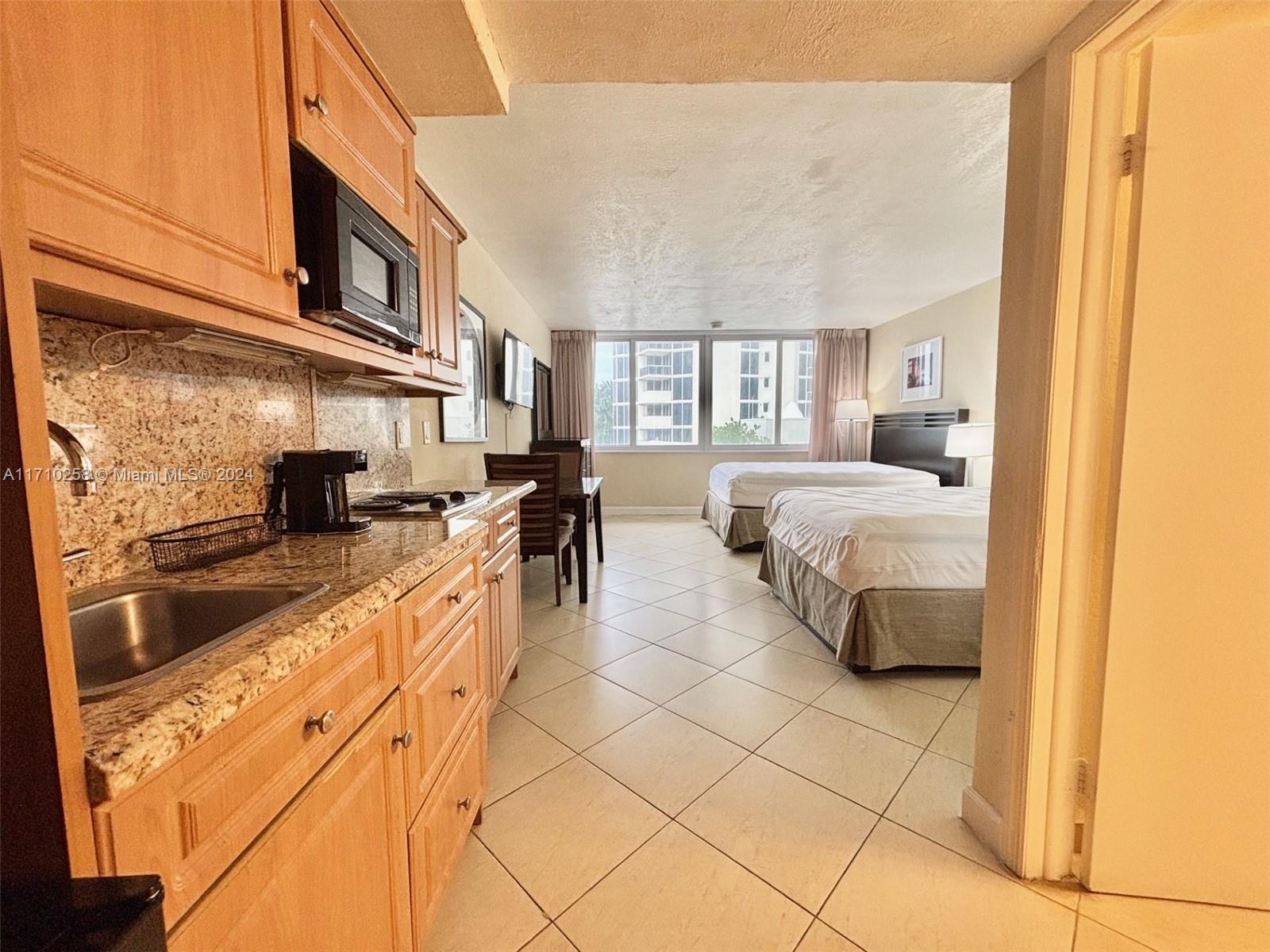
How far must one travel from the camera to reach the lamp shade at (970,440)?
13.0 feet

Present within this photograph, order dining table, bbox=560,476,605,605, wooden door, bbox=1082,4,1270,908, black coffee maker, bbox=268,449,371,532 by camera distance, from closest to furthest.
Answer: wooden door, bbox=1082,4,1270,908 → black coffee maker, bbox=268,449,371,532 → dining table, bbox=560,476,605,605

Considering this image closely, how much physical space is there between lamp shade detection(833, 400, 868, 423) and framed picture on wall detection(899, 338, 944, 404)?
1.49ft

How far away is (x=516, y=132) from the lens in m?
2.18

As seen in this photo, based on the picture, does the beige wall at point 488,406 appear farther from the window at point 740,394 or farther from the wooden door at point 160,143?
the window at point 740,394

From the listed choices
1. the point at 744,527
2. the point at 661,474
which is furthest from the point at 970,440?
the point at 661,474

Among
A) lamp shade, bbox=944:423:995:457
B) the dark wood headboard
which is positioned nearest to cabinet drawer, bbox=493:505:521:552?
lamp shade, bbox=944:423:995:457

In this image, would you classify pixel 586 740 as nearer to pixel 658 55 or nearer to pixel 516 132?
pixel 658 55

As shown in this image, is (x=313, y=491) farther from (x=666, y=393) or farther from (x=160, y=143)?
(x=666, y=393)

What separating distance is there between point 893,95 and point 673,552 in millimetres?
3598

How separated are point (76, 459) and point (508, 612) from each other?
1461mm

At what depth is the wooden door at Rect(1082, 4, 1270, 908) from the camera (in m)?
1.11

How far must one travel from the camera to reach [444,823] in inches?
46.6

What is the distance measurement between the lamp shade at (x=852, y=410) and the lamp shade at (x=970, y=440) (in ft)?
6.44

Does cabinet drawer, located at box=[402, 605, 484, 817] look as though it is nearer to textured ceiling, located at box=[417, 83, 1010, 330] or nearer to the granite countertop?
the granite countertop
